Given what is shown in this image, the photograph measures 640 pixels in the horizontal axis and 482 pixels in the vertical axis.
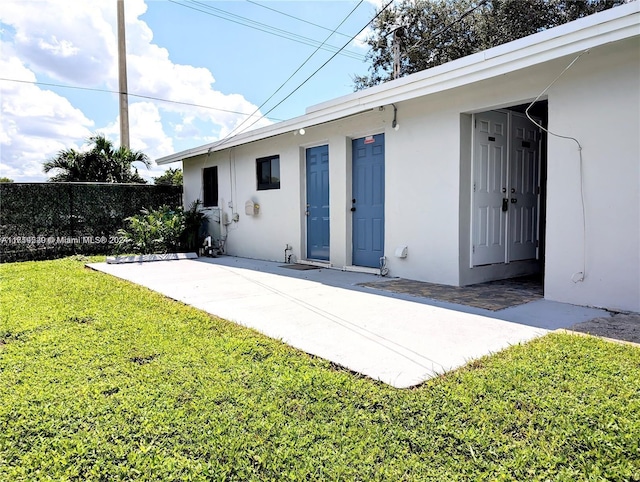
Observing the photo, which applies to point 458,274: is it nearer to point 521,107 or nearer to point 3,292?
point 521,107

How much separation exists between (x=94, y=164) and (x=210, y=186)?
185 inches

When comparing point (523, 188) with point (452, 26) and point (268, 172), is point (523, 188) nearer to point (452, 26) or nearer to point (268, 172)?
point (268, 172)

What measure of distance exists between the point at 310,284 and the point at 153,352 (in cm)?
297

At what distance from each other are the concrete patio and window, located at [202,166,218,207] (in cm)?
514

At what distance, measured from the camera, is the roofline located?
11.8 feet

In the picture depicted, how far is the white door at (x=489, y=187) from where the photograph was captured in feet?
18.8

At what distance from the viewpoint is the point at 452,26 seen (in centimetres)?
1426

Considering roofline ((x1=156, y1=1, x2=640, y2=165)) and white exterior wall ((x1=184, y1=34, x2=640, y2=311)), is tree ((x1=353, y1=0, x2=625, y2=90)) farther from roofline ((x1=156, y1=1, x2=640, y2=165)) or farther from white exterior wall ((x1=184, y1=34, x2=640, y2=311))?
roofline ((x1=156, y1=1, x2=640, y2=165))

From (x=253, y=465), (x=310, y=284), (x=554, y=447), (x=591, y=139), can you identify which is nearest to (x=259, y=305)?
(x=310, y=284)

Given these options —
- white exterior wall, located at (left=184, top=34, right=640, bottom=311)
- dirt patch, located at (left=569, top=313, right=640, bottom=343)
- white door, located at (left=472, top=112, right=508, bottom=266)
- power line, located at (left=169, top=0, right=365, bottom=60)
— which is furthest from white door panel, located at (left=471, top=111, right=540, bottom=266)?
power line, located at (left=169, top=0, right=365, bottom=60)

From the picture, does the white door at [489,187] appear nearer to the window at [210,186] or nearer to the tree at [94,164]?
the window at [210,186]

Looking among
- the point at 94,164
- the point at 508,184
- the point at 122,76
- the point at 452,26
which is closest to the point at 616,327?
the point at 508,184

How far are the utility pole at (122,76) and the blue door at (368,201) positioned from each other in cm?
1200

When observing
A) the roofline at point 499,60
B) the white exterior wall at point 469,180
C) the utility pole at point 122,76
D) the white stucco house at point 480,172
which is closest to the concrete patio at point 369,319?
the white exterior wall at point 469,180
